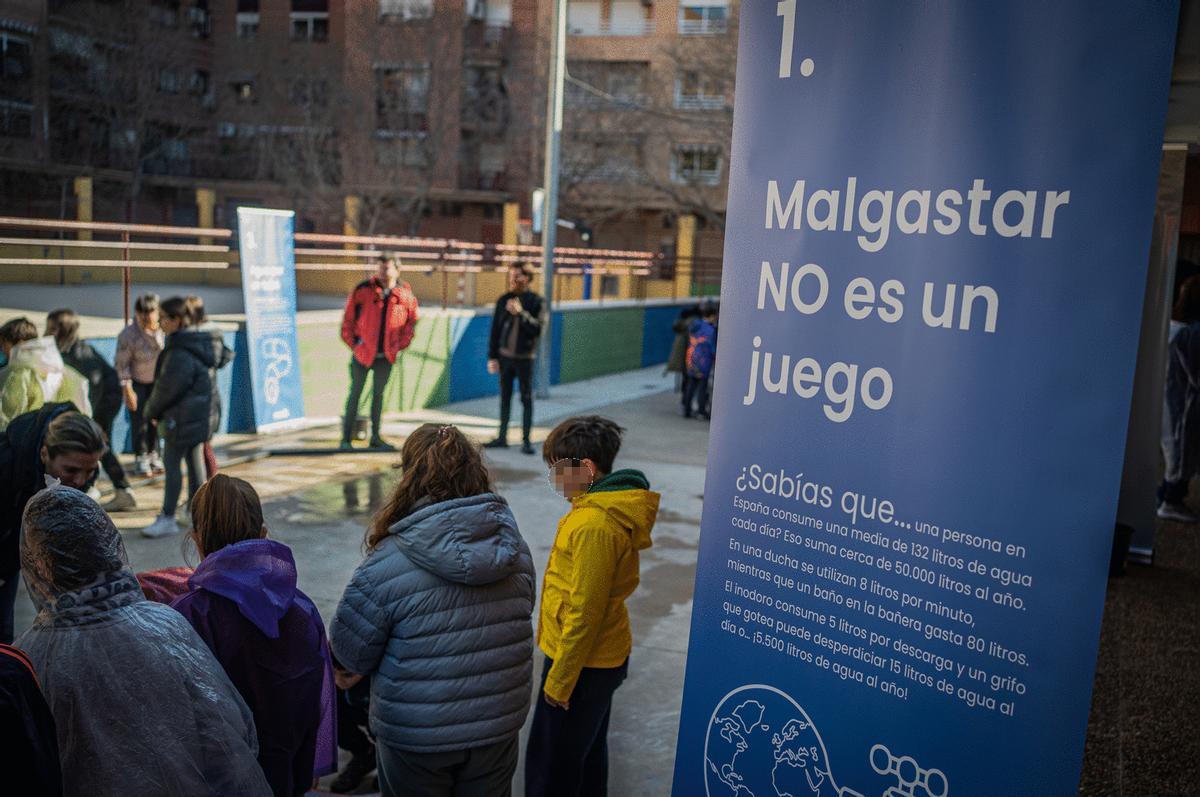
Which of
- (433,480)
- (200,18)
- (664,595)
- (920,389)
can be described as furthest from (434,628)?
(200,18)

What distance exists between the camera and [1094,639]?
190cm

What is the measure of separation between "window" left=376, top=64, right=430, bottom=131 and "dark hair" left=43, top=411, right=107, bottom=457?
1510 inches

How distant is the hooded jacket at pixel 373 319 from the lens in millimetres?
8992

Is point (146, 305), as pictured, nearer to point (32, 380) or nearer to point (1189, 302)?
point (32, 380)

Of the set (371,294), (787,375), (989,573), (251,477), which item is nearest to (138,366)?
(251,477)

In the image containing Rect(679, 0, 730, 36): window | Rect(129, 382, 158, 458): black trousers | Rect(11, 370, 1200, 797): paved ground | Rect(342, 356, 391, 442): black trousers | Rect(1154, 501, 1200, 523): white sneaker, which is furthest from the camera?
Rect(679, 0, 730, 36): window

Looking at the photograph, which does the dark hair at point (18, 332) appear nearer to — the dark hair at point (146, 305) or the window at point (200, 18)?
the dark hair at point (146, 305)

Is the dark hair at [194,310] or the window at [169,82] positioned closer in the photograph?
the dark hair at [194,310]

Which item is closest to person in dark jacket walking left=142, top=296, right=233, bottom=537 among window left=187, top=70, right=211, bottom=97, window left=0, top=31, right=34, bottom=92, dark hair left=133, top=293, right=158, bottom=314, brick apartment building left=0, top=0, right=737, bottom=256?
dark hair left=133, top=293, right=158, bottom=314

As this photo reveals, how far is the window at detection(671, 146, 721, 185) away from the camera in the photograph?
130ft

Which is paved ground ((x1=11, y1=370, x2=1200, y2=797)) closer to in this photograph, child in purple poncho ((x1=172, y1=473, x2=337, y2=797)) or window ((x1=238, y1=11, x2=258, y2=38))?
child in purple poncho ((x1=172, y1=473, x2=337, y2=797))

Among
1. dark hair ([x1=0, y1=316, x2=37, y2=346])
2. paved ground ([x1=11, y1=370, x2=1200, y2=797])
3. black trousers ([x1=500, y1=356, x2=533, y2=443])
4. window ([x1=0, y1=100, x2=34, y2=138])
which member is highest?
window ([x1=0, y1=100, x2=34, y2=138])

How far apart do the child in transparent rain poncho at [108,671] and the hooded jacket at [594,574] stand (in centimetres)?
115

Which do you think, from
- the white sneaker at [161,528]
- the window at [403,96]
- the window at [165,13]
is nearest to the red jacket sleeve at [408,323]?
the white sneaker at [161,528]
